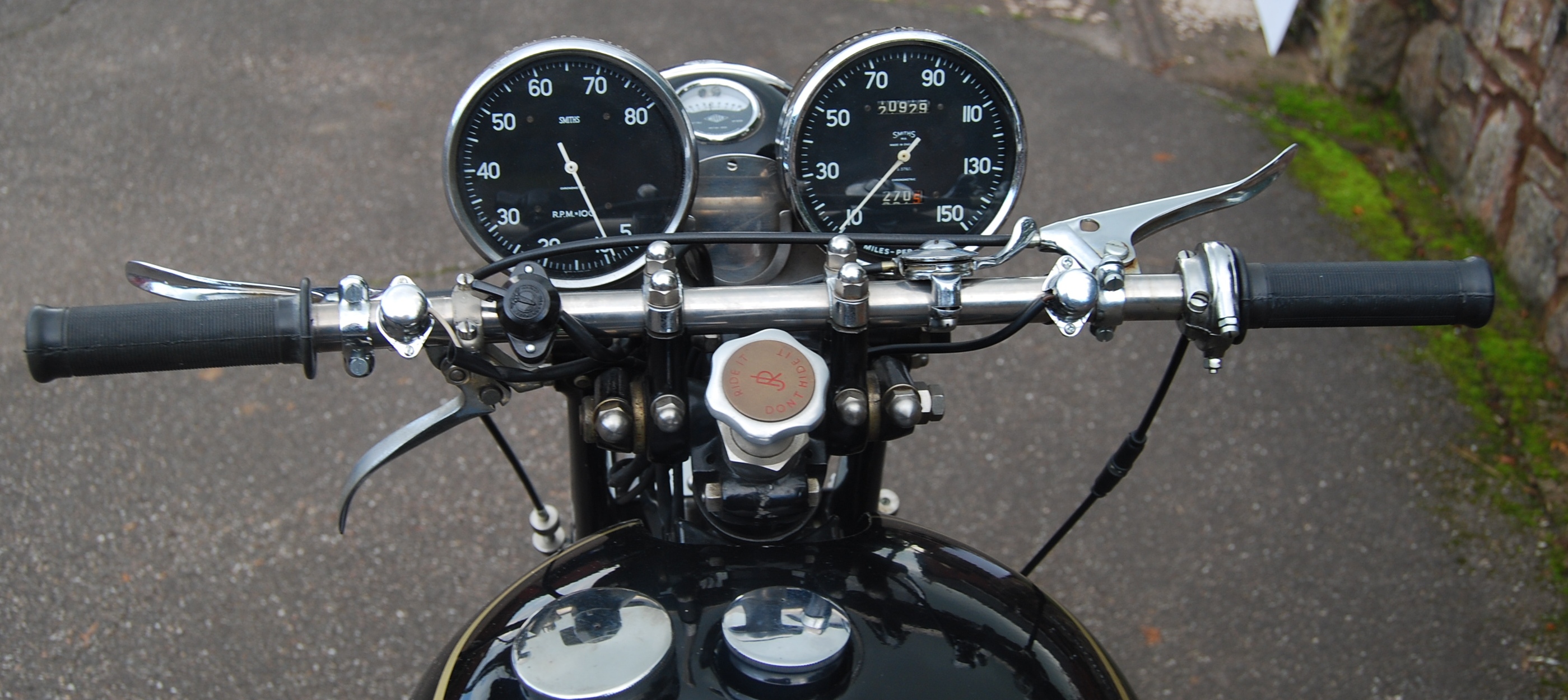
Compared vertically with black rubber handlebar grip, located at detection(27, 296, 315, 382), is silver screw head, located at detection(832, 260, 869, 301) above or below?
above

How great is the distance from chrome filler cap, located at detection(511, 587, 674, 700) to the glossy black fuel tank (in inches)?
1.0

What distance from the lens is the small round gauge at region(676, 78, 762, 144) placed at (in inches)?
55.0

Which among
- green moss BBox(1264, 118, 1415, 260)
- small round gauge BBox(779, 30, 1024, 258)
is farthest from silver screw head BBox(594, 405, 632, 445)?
green moss BBox(1264, 118, 1415, 260)

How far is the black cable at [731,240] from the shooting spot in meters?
1.14

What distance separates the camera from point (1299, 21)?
5012mm

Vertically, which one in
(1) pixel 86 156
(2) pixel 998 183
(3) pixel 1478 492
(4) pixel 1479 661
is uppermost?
(2) pixel 998 183

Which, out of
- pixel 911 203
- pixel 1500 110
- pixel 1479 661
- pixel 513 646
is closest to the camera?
pixel 513 646

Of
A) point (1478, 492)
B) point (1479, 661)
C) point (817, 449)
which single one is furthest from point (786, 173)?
point (1478, 492)

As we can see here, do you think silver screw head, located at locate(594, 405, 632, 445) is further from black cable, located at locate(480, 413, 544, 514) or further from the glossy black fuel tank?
black cable, located at locate(480, 413, 544, 514)

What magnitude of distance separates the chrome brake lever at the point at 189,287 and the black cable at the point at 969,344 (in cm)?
55

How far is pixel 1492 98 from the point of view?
3.76 m

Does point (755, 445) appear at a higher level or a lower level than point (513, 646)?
higher

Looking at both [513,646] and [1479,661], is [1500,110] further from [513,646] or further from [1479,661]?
[513,646]

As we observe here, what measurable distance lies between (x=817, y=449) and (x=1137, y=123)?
3655 mm
